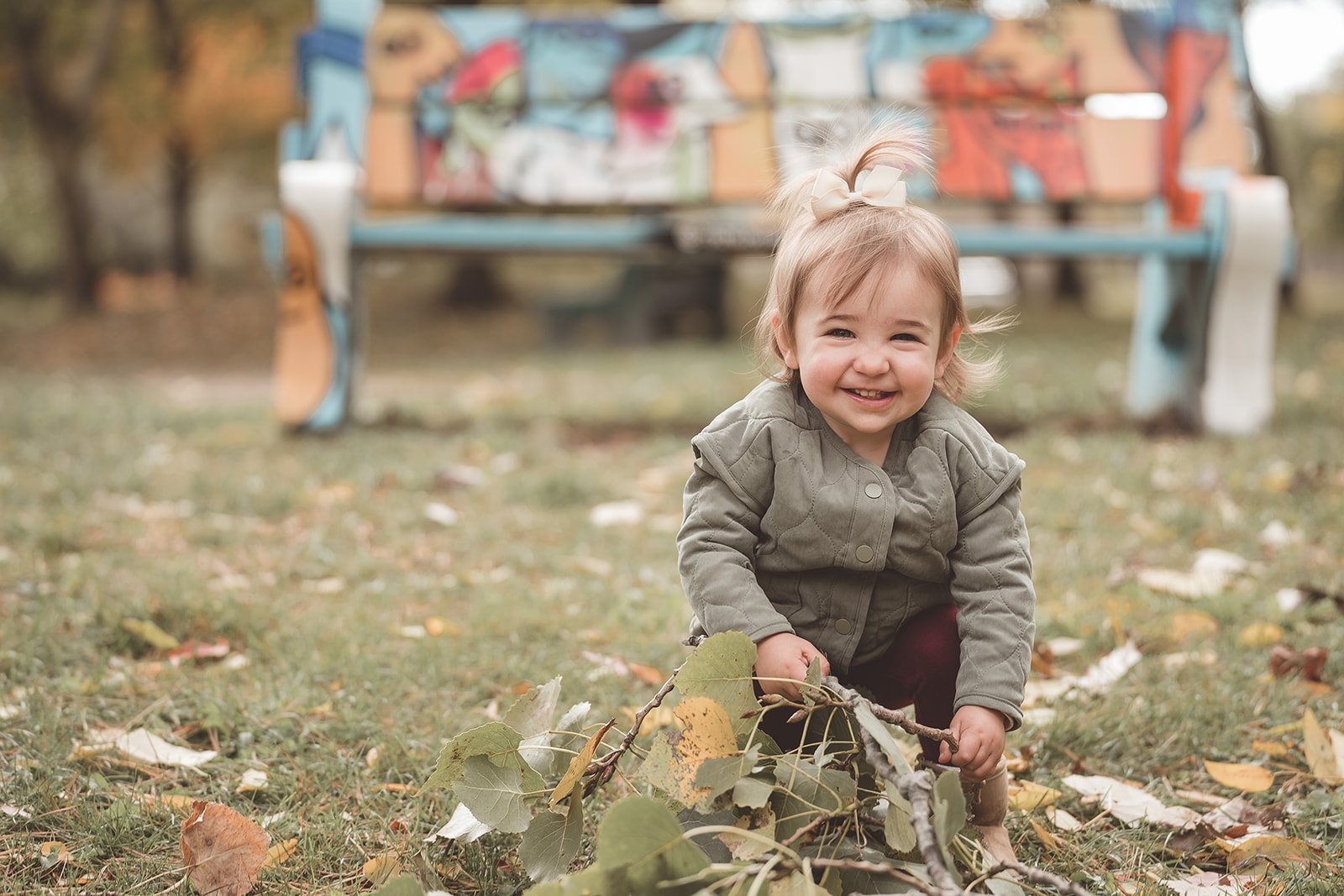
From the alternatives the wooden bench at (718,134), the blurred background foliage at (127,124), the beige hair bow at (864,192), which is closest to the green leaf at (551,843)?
the beige hair bow at (864,192)

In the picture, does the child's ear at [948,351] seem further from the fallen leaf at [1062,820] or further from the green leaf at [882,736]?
the fallen leaf at [1062,820]

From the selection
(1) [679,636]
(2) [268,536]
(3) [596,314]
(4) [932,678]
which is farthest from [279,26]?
(4) [932,678]

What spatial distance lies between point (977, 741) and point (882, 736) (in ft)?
0.64

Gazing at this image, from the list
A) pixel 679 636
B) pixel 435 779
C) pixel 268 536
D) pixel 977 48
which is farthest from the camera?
pixel 977 48

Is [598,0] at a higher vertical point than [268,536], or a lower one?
higher

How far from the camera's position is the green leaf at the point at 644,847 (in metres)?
1.20

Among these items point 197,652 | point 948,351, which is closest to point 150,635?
point 197,652

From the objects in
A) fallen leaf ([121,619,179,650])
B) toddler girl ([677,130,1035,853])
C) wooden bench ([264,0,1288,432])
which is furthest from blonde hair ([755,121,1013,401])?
wooden bench ([264,0,1288,432])

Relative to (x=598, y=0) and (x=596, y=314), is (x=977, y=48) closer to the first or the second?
(x=596, y=314)

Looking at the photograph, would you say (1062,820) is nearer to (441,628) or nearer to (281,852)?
(281,852)

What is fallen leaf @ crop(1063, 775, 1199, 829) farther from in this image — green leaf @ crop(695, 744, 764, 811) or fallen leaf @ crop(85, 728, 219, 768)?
fallen leaf @ crop(85, 728, 219, 768)

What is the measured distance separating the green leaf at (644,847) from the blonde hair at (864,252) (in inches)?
26.5

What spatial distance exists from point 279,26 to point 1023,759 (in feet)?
38.0

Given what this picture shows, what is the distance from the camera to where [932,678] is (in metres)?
1.61
